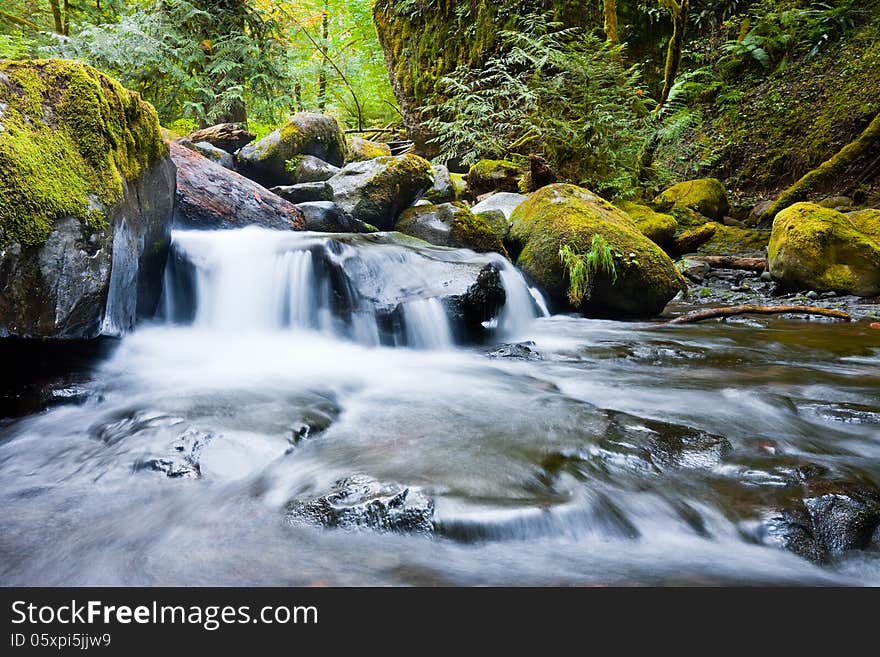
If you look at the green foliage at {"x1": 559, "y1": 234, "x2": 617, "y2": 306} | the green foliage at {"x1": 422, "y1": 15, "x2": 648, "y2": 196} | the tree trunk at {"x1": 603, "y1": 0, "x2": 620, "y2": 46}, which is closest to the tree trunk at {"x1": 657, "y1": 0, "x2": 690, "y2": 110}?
the tree trunk at {"x1": 603, "y1": 0, "x2": 620, "y2": 46}

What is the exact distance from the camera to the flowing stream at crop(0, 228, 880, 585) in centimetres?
166

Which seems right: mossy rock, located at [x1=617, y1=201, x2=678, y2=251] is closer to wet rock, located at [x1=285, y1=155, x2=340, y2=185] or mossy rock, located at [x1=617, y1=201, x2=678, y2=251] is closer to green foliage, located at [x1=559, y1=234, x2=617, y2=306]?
Answer: green foliage, located at [x1=559, y1=234, x2=617, y2=306]

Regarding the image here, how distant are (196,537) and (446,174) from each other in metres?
8.77

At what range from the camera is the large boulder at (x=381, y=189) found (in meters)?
7.25

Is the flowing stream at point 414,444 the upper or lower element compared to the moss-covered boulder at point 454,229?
lower

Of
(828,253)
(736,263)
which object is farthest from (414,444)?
(736,263)

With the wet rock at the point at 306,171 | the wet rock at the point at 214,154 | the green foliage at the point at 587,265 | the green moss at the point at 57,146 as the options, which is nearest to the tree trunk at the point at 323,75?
the wet rock at the point at 214,154

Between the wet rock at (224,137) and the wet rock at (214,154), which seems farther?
the wet rock at (224,137)

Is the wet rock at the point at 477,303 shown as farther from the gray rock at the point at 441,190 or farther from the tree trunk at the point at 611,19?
the tree trunk at the point at 611,19

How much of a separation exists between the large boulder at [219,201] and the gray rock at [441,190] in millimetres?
2722

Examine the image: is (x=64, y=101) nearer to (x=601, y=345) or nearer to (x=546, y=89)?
(x=601, y=345)

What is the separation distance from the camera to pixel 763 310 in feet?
18.8

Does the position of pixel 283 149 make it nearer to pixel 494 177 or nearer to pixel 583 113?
pixel 494 177
